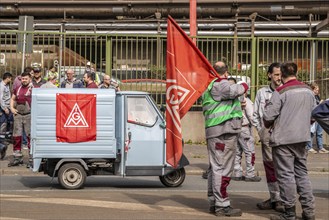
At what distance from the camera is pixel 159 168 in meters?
12.6

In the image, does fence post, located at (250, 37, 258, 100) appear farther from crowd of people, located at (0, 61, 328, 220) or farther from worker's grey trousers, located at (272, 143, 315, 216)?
worker's grey trousers, located at (272, 143, 315, 216)

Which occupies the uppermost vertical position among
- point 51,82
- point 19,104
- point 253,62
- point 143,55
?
point 143,55

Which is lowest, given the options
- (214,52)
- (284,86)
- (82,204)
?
(82,204)

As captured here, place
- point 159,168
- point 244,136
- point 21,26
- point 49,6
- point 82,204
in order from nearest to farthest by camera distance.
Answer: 1. point 82,204
2. point 159,168
3. point 244,136
4. point 21,26
5. point 49,6

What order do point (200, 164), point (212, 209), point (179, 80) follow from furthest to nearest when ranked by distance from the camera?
point (200, 164) < point (212, 209) < point (179, 80)

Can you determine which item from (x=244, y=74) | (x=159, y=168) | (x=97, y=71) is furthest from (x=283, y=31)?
(x=159, y=168)

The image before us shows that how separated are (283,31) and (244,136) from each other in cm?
1504

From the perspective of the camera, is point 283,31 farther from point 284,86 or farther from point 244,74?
point 284,86

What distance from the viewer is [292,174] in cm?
896

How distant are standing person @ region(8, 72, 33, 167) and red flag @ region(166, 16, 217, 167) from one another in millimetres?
6534

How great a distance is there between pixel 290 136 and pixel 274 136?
0.18m

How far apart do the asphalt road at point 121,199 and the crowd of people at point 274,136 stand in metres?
0.40

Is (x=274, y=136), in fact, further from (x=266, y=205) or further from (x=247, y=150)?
(x=247, y=150)

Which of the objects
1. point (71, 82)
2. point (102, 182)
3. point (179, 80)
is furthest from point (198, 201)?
point (71, 82)
